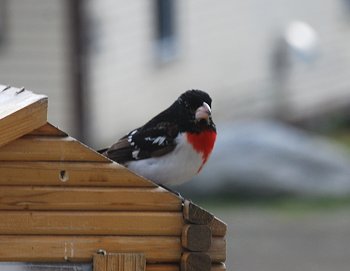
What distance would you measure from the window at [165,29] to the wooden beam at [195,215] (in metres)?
16.6

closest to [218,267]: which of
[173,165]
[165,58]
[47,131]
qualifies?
[47,131]

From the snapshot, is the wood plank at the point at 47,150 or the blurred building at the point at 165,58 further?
the blurred building at the point at 165,58

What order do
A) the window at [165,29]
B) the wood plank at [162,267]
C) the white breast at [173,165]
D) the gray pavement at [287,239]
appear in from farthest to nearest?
the window at [165,29] → the gray pavement at [287,239] → the white breast at [173,165] → the wood plank at [162,267]

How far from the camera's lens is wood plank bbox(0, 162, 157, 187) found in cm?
408

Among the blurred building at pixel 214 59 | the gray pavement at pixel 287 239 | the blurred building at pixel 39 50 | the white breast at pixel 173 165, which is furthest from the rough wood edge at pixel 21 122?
the blurred building at pixel 214 59

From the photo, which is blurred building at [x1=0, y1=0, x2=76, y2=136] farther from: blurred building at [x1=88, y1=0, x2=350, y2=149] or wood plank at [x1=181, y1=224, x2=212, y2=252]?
wood plank at [x1=181, y1=224, x2=212, y2=252]

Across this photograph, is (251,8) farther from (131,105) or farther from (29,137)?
(29,137)

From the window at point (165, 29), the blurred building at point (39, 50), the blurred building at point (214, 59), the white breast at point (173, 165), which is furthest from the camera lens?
the window at point (165, 29)

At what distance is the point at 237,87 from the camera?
2238 centimetres

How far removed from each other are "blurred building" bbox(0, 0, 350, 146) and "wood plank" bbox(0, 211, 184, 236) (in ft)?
45.3

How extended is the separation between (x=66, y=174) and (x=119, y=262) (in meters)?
0.31

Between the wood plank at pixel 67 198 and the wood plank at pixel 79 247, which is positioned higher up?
the wood plank at pixel 67 198

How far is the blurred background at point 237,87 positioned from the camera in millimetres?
15484

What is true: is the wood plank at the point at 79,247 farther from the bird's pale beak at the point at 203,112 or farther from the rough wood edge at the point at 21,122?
the bird's pale beak at the point at 203,112
